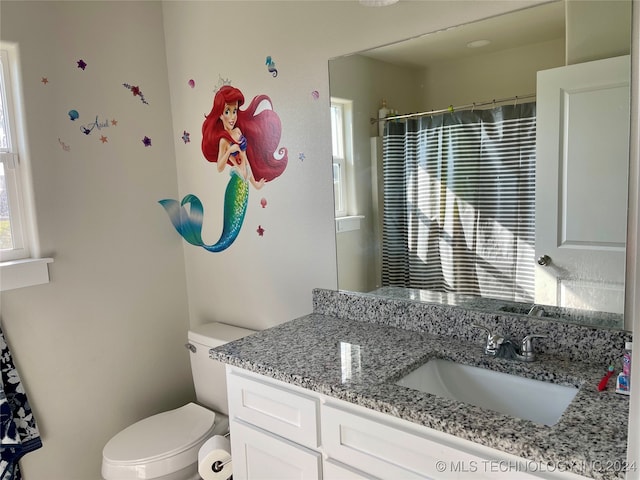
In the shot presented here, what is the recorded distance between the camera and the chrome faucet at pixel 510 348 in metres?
1.41

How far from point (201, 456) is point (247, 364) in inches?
25.4

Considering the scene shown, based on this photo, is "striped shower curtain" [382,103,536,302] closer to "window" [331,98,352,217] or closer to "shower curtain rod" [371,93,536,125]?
"shower curtain rod" [371,93,536,125]

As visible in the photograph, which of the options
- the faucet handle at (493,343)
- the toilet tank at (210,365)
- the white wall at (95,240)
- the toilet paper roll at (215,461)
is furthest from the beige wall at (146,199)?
the faucet handle at (493,343)

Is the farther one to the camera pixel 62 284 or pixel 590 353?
pixel 62 284

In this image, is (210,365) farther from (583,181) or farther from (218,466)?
(583,181)

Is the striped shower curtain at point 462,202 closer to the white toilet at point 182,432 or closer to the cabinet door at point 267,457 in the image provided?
the cabinet door at point 267,457

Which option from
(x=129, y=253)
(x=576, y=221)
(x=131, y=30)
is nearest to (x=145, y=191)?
(x=129, y=253)

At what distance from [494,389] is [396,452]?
401mm

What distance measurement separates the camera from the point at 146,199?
2.45 metres

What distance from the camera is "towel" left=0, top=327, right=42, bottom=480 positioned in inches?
75.8

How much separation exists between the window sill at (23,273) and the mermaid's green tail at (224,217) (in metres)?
0.65

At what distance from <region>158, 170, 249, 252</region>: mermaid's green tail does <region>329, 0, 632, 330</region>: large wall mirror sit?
549 millimetres

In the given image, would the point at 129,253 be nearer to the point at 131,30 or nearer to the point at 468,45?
the point at 131,30

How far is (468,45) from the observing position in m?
1.53
